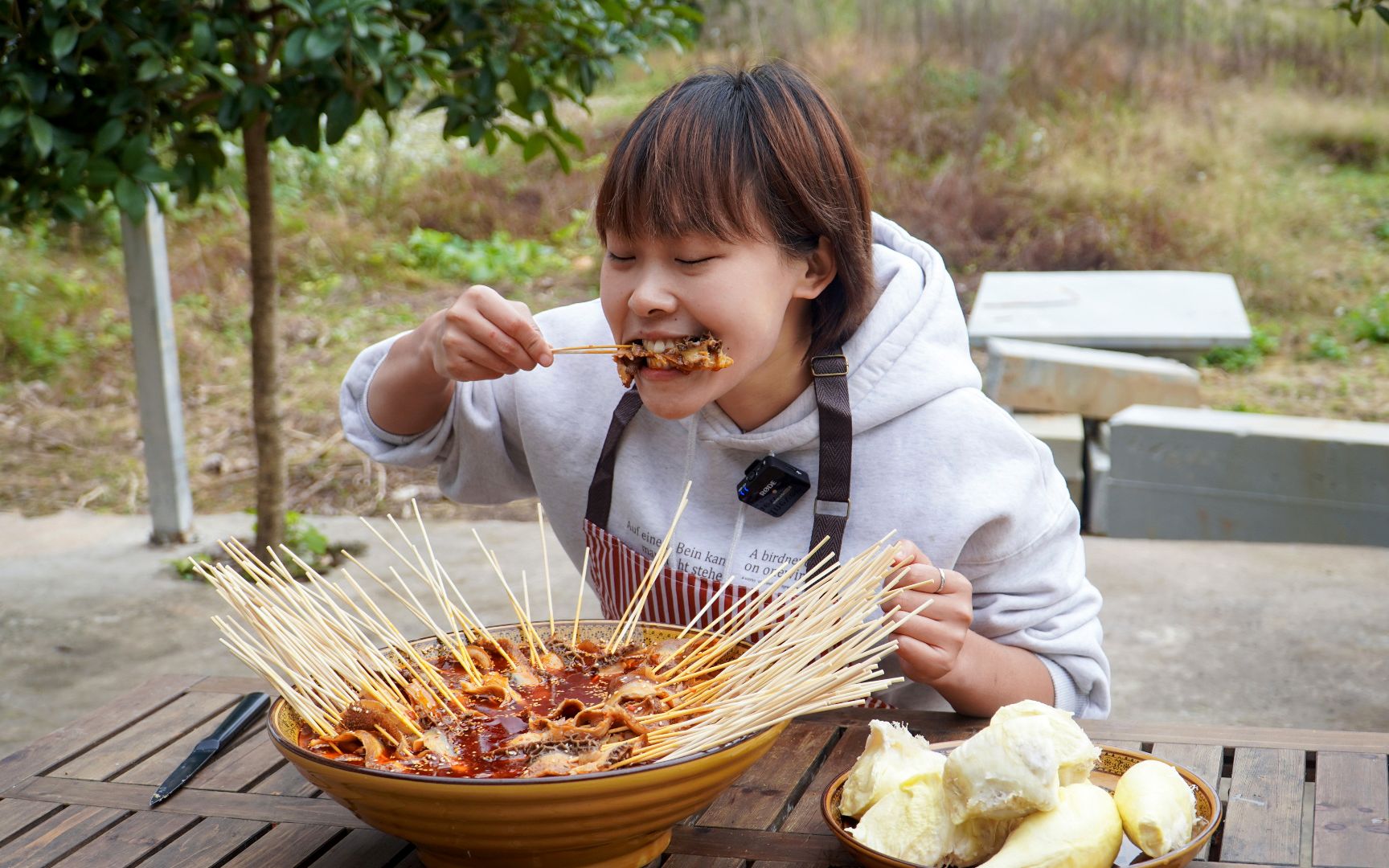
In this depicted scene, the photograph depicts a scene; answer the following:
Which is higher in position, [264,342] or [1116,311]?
[264,342]

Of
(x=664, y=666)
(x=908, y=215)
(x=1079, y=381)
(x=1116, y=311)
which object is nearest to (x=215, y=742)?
(x=664, y=666)

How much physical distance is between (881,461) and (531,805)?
87 cm

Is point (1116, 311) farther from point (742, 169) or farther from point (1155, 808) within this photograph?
point (1155, 808)

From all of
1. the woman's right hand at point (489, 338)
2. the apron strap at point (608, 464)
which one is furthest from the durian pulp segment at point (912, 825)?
the apron strap at point (608, 464)

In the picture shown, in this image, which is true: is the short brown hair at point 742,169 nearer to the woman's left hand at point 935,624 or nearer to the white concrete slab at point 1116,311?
the woman's left hand at point 935,624

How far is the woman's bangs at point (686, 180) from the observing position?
145 centimetres

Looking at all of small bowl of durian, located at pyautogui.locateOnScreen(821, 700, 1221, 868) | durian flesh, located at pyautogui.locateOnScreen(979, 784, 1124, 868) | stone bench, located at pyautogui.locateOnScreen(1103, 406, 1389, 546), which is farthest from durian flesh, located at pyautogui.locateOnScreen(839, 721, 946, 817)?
stone bench, located at pyautogui.locateOnScreen(1103, 406, 1389, 546)

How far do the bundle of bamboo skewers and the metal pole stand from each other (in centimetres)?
310

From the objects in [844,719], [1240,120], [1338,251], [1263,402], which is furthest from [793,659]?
[1240,120]

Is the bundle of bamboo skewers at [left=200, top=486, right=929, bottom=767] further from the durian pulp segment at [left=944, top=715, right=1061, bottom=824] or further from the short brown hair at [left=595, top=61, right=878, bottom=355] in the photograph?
the short brown hair at [left=595, top=61, right=878, bottom=355]

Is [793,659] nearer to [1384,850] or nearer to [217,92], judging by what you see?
[1384,850]

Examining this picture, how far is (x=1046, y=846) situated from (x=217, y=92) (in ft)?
8.71

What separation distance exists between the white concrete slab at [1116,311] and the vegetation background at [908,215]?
0.78 m

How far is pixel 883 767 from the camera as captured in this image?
41.4 inches
